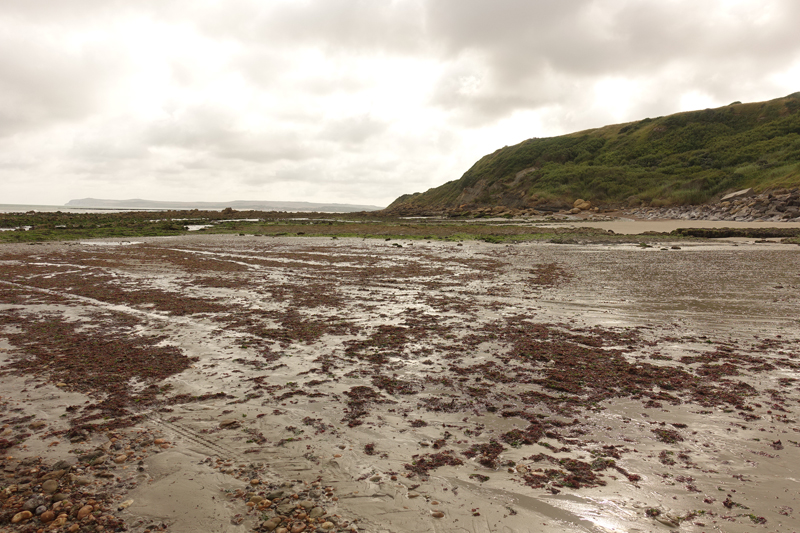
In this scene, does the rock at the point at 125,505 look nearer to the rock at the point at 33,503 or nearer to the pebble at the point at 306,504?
the rock at the point at 33,503

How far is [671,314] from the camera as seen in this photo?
11273mm

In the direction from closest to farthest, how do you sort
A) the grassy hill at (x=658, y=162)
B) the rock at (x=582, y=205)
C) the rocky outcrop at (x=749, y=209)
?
the rocky outcrop at (x=749, y=209), the grassy hill at (x=658, y=162), the rock at (x=582, y=205)

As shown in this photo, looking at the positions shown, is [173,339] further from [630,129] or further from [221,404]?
[630,129]

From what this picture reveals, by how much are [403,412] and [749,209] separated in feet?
196

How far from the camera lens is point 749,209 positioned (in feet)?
159

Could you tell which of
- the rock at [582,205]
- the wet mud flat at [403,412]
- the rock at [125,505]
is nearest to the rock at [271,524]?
the wet mud flat at [403,412]

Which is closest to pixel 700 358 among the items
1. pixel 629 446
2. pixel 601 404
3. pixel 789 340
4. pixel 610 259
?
pixel 789 340

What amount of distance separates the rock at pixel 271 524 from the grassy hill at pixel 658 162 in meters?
67.9

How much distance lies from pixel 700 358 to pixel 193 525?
8837mm

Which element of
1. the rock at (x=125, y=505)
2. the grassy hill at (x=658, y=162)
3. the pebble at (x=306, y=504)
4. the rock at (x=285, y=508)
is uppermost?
the grassy hill at (x=658, y=162)

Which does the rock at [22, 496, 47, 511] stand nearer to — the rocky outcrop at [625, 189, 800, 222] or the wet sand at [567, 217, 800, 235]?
the wet sand at [567, 217, 800, 235]

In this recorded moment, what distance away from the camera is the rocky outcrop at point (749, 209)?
145ft

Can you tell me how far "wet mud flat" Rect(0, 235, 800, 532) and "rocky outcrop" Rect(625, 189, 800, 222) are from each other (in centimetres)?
4241

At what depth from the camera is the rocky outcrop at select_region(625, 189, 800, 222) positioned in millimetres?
44094
